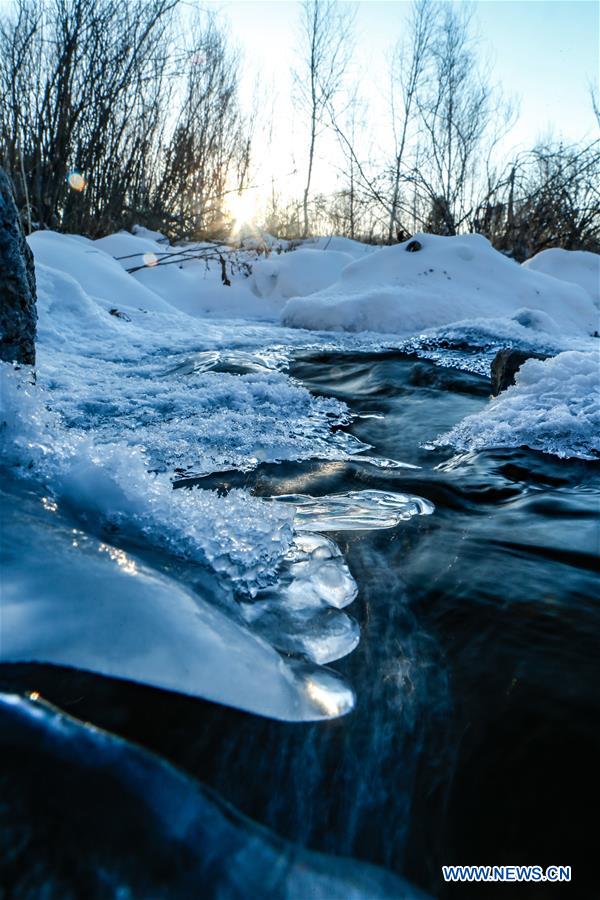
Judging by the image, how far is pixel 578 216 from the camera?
27.7 ft

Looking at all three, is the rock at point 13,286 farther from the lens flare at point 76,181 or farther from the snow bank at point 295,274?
the lens flare at point 76,181

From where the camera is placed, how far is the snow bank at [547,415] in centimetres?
185

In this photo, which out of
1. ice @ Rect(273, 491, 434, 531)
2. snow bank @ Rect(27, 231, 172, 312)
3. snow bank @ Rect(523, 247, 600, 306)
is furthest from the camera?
snow bank @ Rect(523, 247, 600, 306)

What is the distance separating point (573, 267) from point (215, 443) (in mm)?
5867

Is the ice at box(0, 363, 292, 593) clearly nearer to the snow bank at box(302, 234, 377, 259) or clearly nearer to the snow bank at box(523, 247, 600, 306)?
the snow bank at box(523, 247, 600, 306)

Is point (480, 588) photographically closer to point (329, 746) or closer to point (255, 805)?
point (329, 746)

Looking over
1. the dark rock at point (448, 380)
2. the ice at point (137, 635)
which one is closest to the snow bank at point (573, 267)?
the dark rock at point (448, 380)

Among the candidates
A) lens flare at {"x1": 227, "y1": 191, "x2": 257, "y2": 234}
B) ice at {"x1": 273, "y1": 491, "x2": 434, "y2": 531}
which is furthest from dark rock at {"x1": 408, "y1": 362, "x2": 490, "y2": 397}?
lens flare at {"x1": 227, "y1": 191, "x2": 257, "y2": 234}

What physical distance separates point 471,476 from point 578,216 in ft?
27.9

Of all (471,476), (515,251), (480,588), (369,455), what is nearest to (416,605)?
(480,588)

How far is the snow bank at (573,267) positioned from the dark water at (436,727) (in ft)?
18.8

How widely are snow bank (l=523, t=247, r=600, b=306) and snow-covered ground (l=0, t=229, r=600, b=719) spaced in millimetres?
1102

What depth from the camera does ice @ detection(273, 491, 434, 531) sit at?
125 cm

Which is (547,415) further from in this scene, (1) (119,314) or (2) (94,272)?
(2) (94,272)
